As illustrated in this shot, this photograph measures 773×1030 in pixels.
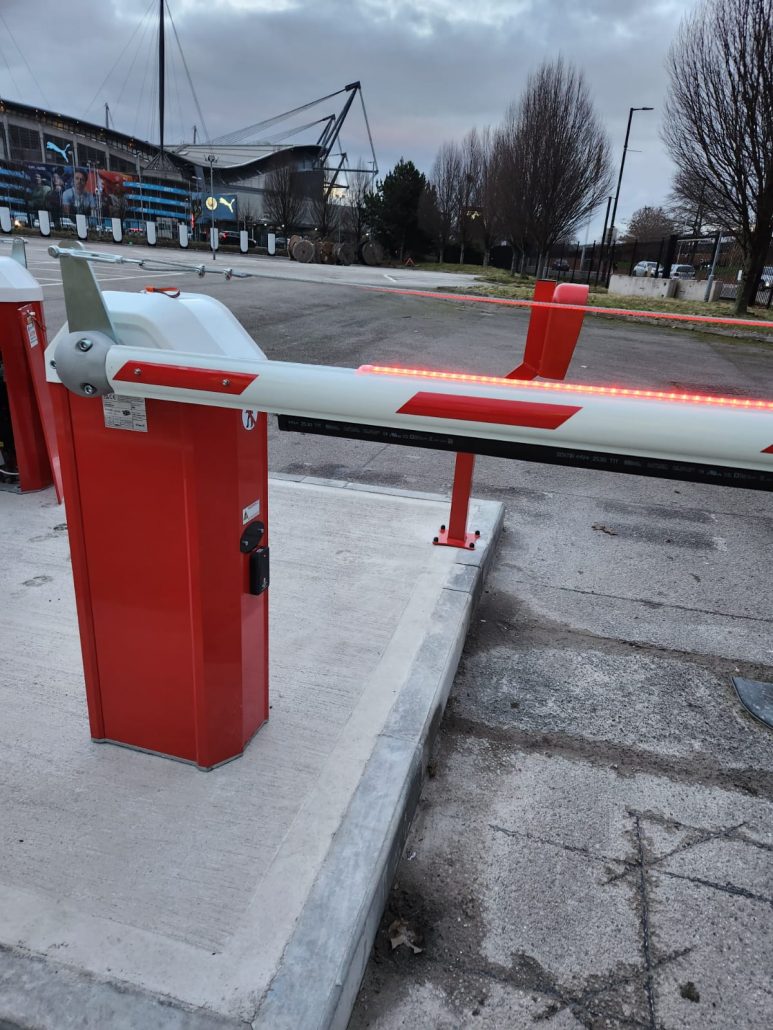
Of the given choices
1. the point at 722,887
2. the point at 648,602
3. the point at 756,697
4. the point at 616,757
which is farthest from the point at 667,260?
the point at 722,887

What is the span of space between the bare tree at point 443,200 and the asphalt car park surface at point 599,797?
5928cm

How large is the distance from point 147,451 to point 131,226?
58975mm

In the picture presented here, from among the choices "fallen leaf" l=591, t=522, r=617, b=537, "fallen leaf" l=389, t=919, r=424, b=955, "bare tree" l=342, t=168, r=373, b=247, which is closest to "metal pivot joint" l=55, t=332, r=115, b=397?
"fallen leaf" l=389, t=919, r=424, b=955

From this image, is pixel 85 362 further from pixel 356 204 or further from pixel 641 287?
pixel 356 204

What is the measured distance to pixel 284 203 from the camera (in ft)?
205

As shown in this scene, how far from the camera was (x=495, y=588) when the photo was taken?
405 cm

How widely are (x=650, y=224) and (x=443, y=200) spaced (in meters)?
21.2

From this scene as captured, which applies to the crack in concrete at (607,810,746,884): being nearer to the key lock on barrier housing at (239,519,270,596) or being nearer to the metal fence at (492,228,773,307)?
the key lock on barrier housing at (239,519,270,596)

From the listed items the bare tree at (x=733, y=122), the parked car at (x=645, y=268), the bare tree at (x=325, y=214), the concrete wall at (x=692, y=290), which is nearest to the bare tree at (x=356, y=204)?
the bare tree at (x=325, y=214)

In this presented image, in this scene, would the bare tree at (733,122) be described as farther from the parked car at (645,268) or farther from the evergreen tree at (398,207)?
the evergreen tree at (398,207)

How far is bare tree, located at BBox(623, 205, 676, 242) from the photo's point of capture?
201 ft

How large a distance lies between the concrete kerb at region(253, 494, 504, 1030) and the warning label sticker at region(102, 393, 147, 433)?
130cm

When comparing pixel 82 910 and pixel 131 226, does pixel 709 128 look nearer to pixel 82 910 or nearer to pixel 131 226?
pixel 82 910

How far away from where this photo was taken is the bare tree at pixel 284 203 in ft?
206
